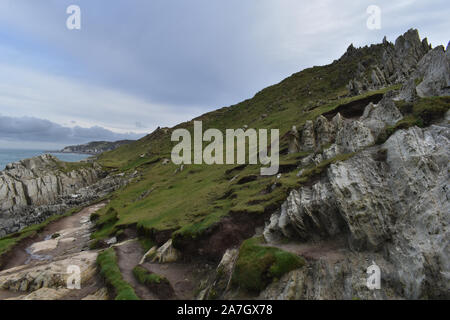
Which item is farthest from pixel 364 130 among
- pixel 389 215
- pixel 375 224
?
pixel 375 224

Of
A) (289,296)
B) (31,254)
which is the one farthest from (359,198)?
(31,254)

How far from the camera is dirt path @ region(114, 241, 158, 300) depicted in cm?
2328

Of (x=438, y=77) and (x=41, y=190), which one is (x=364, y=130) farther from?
(x=41, y=190)

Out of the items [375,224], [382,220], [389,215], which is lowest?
[375,224]

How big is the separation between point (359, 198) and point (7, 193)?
107364mm

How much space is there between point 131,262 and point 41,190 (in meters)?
83.7

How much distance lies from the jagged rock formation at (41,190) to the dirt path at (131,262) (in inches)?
2018

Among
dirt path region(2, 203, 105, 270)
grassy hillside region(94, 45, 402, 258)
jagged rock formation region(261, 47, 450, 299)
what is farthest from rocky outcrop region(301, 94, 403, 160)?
dirt path region(2, 203, 105, 270)

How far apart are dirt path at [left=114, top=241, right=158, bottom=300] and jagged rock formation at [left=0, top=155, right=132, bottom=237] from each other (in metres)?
51.2

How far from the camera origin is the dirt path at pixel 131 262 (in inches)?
917

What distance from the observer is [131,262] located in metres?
31.1

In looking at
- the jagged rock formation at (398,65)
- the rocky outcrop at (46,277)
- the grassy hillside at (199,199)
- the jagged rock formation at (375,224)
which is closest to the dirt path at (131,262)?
the grassy hillside at (199,199)

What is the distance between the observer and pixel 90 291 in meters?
26.0

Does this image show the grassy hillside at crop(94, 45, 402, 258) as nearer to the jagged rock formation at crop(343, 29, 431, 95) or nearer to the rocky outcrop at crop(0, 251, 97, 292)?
the rocky outcrop at crop(0, 251, 97, 292)
